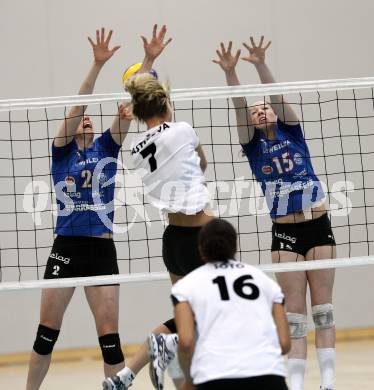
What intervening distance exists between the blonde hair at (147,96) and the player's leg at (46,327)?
168 centimetres

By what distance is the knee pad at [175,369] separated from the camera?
471cm

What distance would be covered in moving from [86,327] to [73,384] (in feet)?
6.09

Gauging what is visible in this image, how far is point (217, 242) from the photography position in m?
3.94

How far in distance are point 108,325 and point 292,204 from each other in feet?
4.67

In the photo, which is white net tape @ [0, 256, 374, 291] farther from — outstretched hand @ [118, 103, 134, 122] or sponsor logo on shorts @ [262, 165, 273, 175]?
outstretched hand @ [118, 103, 134, 122]

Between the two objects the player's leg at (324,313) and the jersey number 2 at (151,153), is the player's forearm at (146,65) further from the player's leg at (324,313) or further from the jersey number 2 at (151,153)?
the player's leg at (324,313)

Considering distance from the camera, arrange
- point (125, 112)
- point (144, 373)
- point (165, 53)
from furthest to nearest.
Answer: point (165, 53) → point (144, 373) → point (125, 112)

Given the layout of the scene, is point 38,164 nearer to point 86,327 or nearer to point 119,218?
point 119,218

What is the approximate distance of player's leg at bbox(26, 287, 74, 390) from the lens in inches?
233

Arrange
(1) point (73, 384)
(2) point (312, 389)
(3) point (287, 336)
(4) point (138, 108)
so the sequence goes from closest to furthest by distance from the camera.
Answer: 1. (3) point (287, 336)
2. (4) point (138, 108)
3. (2) point (312, 389)
4. (1) point (73, 384)

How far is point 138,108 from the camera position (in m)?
4.77

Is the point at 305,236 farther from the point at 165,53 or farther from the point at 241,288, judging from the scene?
the point at 165,53

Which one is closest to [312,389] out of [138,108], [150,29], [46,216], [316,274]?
[316,274]

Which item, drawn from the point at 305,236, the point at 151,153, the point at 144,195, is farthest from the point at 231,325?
the point at 144,195
